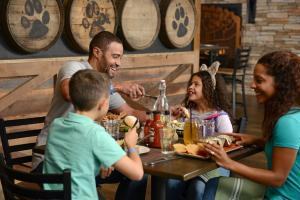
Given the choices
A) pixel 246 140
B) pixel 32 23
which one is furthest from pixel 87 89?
pixel 32 23

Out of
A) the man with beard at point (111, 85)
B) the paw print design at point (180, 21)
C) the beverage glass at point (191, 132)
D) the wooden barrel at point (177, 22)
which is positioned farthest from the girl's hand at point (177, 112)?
the paw print design at point (180, 21)

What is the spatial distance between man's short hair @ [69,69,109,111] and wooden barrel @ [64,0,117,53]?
229 cm

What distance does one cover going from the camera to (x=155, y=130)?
236 centimetres

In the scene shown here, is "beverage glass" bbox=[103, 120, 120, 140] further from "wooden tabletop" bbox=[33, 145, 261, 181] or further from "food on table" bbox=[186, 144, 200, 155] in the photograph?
"food on table" bbox=[186, 144, 200, 155]

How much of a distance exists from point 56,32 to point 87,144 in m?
2.33

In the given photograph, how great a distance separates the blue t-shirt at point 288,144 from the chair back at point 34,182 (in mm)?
885

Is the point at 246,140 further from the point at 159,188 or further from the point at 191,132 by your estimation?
the point at 159,188

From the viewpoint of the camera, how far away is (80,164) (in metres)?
1.77

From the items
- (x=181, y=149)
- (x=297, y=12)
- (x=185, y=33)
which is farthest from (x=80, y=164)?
(x=297, y=12)

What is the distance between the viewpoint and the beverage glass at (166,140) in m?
2.26

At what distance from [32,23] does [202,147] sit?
2086 mm

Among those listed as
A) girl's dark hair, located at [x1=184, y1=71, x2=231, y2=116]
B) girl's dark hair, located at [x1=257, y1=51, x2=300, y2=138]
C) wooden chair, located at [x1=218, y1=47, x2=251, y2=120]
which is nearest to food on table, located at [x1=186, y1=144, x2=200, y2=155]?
girl's dark hair, located at [x1=257, y1=51, x2=300, y2=138]

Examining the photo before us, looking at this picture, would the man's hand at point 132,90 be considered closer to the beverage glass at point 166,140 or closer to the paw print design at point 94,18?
the beverage glass at point 166,140

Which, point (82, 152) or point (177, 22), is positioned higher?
point (177, 22)
